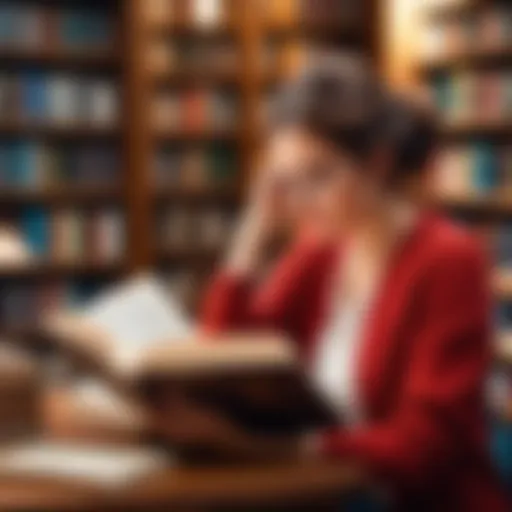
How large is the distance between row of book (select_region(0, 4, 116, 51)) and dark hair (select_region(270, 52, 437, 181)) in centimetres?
342

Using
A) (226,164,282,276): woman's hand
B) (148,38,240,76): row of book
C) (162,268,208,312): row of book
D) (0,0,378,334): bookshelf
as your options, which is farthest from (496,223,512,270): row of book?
(226,164,282,276): woman's hand

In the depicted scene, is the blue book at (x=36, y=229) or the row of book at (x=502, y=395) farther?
the blue book at (x=36, y=229)

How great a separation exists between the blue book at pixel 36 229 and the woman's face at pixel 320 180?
3400mm

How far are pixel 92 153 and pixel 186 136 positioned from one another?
42 centimetres

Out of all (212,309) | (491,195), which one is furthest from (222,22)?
(212,309)

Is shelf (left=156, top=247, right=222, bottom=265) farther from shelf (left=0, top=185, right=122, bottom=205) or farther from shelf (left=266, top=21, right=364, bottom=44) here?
shelf (left=266, top=21, right=364, bottom=44)

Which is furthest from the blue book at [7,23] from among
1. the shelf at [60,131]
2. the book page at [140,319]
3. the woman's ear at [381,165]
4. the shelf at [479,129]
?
the woman's ear at [381,165]

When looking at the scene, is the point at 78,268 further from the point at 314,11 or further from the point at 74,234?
the point at 314,11

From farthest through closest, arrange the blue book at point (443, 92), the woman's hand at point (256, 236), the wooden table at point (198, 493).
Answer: the blue book at point (443, 92) → the woman's hand at point (256, 236) → the wooden table at point (198, 493)

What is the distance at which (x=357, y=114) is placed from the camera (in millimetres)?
2258

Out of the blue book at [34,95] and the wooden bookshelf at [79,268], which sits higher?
the blue book at [34,95]

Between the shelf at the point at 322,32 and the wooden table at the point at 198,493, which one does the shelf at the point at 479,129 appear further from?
the wooden table at the point at 198,493

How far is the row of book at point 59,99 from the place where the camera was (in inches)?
218

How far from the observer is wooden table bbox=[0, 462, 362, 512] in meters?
1.77
